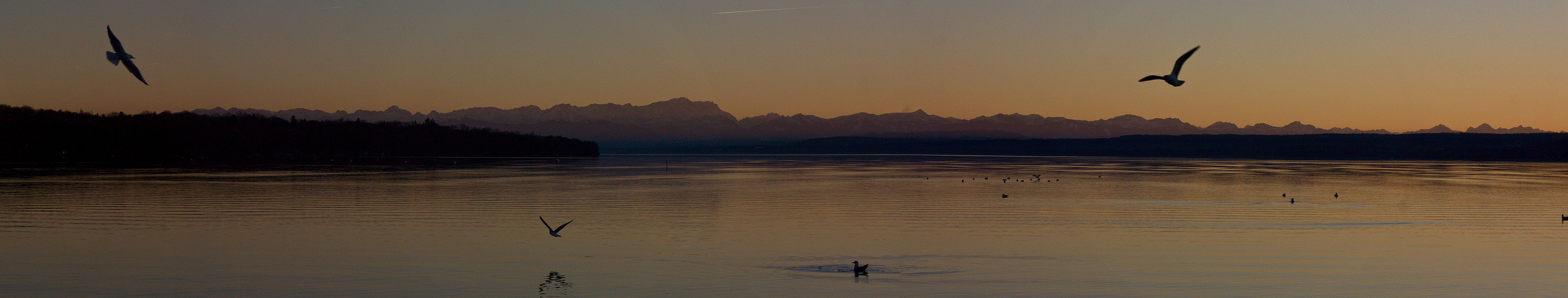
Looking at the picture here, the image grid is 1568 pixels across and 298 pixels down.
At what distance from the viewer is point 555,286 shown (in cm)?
1700

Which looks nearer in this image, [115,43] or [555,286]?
[115,43]

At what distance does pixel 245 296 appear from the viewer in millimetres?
15781

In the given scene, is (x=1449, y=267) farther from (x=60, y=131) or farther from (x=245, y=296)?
(x=60, y=131)

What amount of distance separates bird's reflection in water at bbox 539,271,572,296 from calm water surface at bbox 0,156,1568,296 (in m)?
0.07

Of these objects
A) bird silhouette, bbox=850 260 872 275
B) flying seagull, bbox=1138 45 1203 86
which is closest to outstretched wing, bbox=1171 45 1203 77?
flying seagull, bbox=1138 45 1203 86

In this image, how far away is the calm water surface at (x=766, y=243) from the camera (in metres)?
17.3

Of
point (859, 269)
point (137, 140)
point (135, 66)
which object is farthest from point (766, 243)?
point (137, 140)

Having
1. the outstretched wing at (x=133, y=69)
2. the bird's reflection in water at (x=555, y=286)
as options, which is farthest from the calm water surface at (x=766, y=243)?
the outstretched wing at (x=133, y=69)

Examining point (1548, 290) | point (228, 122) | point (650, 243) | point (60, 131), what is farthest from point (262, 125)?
point (1548, 290)

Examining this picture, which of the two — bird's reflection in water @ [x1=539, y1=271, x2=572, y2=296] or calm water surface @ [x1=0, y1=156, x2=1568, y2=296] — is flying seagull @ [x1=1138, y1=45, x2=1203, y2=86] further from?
bird's reflection in water @ [x1=539, y1=271, x2=572, y2=296]

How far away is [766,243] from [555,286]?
752 centimetres

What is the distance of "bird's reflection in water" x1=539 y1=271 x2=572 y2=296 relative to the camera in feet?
53.6

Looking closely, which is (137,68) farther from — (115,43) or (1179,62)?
(1179,62)

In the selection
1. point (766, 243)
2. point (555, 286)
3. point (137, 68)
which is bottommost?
point (555, 286)
